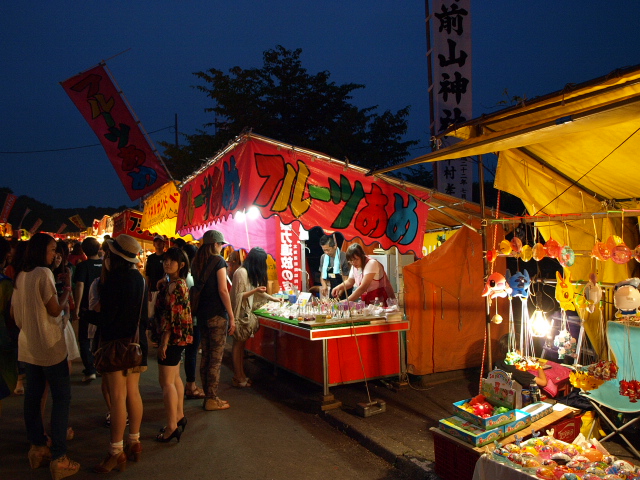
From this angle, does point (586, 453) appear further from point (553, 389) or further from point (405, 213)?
point (405, 213)

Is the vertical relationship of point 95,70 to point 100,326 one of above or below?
above

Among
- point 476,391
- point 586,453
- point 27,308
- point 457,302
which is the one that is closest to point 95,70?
point 27,308

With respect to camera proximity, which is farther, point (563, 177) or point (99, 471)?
point (563, 177)

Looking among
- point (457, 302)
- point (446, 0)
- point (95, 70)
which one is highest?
point (446, 0)

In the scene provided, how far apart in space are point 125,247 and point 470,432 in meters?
3.36

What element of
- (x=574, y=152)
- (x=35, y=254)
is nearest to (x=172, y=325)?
(x=35, y=254)

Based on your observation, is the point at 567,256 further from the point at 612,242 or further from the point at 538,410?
the point at 538,410

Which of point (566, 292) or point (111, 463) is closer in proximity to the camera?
point (111, 463)

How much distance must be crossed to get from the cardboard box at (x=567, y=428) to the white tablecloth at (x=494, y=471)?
3.27 feet

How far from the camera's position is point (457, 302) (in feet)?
22.1

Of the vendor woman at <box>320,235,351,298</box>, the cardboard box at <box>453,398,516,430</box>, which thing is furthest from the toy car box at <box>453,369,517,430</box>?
the vendor woman at <box>320,235,351,298</box>

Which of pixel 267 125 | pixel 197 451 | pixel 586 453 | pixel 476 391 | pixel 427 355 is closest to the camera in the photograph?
pixel 586 453

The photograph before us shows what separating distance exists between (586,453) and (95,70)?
9.95 meters

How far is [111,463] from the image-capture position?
157 inches
